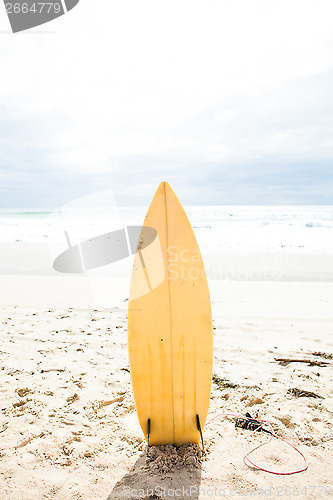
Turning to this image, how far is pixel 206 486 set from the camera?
1.88m

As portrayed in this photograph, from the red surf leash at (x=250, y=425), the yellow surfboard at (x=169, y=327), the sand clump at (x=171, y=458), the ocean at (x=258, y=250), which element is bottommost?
the ocean at (x=258, y=250)

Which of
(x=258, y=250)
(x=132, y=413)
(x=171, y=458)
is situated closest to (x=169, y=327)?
(x=171, y=458)

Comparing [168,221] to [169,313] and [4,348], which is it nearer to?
[169,313]

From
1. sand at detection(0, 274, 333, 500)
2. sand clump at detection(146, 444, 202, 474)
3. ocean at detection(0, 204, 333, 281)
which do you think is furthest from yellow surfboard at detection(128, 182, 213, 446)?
ocean at detection(0, 204, 333, 281)

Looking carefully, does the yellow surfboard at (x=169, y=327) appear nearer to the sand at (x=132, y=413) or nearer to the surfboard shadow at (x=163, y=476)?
the surfboard shadow at (x=163, y=476)

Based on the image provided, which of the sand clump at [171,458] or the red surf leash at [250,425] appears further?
the red surf leash at [250,425]

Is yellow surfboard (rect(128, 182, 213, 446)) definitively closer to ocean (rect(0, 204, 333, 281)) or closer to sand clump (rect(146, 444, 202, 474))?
sand clump (rect(146, 444, 202, 474))

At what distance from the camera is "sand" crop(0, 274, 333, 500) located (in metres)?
1.90

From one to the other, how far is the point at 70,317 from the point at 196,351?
304 cm

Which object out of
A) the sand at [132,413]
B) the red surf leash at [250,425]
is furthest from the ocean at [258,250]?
the red surf leash at [250,425]

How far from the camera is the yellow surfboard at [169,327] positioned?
2115mm

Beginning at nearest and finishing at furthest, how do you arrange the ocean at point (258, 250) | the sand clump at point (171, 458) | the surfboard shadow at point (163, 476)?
the surfboard shadow at point (163, 476) < the sand clump at point (171, 458) < the ocean at point (258, 250)

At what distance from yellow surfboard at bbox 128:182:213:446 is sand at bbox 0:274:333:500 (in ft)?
0.77

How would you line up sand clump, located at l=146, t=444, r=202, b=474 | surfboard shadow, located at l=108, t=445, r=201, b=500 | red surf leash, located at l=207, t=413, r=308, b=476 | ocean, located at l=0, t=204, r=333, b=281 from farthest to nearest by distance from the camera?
ocean, located at l=0, t=204, r=333, b=281 → red surf leash, located at l=207, t=413, r=308, b=476 → sand clump, located at l=146, t=444, r=202, b=474 → surfboard shadow, located at l=108, t=445, r=201, b=500
